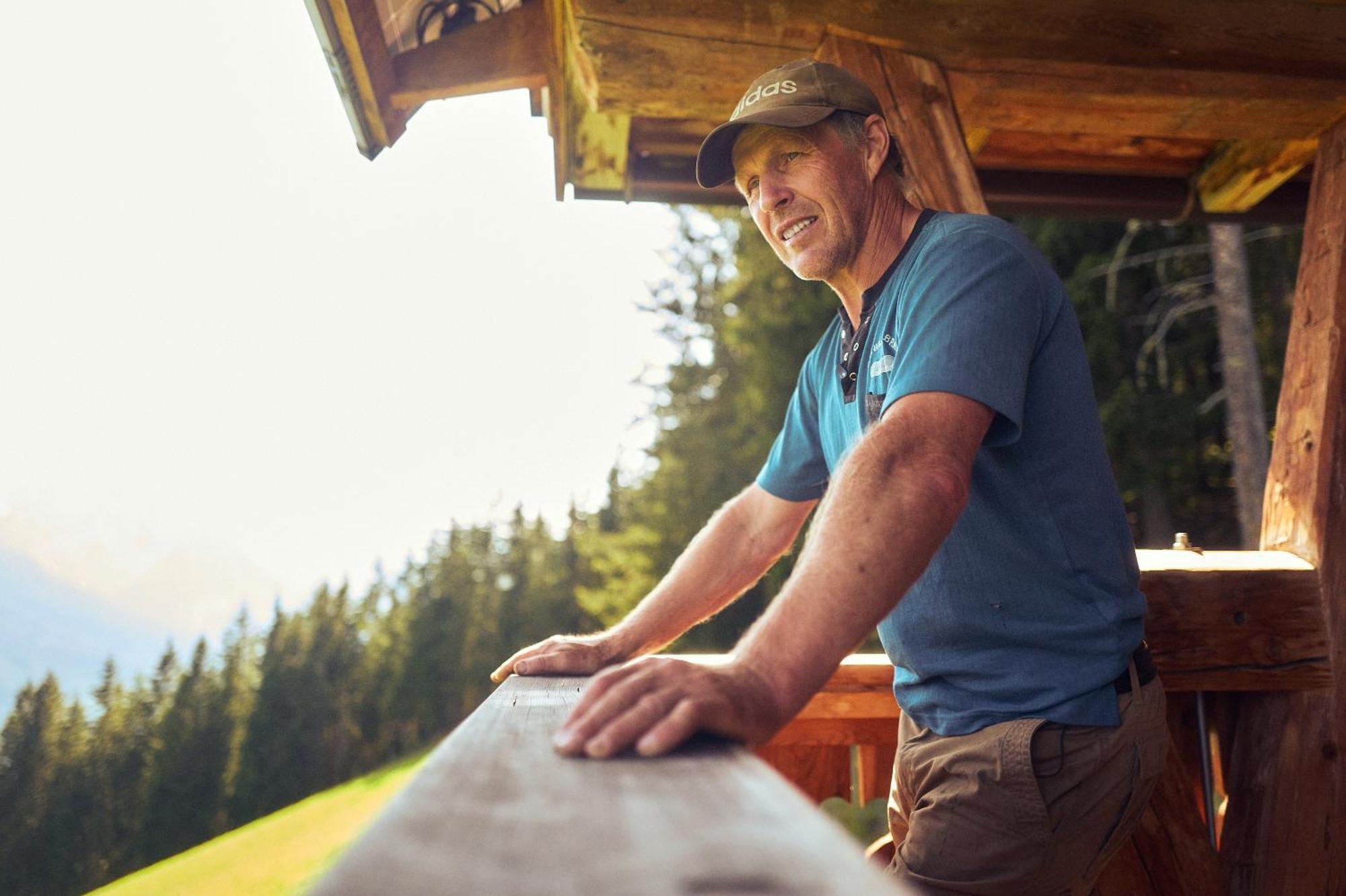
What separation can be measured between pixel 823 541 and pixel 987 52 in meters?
2.00

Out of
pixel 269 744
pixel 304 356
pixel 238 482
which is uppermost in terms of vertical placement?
pixel 304 356

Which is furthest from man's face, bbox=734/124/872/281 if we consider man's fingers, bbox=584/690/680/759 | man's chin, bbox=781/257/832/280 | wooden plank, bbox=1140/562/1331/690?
man's fingers, bbox=584/690/680/759

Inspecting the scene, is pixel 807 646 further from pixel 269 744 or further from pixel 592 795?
pixel 269 744

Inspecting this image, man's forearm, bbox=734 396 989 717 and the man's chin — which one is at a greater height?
the man's chin

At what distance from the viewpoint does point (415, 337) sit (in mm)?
88562

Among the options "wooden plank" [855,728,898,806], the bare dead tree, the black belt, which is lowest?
"wooden plank" [855,728,898,806]

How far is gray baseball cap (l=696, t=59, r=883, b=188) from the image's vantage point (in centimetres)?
190

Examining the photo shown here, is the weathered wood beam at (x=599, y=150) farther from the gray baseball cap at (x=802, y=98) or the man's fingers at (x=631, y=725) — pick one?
the man's fingers at (x=631, y=725)

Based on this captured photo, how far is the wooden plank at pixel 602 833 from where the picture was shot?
47 centimetres

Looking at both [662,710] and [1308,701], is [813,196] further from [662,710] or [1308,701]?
[1308,701]

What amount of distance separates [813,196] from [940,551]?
712mm

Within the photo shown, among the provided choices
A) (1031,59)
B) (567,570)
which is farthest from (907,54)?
(567,570)

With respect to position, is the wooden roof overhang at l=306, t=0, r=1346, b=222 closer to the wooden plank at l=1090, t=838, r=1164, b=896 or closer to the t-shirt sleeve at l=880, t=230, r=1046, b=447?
the t-shirt sleeve at l=880, t=230, r=1046, b=447

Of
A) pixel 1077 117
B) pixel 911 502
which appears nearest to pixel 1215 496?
pixel 1077 117
